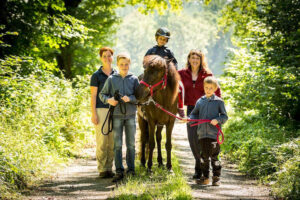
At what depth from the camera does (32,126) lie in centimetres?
625

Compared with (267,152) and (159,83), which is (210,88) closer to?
(159,83)

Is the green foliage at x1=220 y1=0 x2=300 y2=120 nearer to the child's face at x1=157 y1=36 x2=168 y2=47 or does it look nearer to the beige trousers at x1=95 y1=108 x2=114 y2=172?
the child's face at x1=157 y1=36 x2=168 y2=47

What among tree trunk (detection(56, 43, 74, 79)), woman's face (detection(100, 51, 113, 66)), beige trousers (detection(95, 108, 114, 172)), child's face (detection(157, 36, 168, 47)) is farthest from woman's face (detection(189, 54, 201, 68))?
tree trunk (detection(56, 43, 74, 79))

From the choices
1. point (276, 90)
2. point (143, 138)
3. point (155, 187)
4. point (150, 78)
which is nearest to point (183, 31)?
point (276, 90)

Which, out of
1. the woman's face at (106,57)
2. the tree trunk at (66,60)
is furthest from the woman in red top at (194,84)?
the tree trunk at (66,60)

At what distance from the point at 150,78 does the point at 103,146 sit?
167 cm

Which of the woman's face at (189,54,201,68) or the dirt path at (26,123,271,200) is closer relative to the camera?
the dirt path at (26,123,271,200)

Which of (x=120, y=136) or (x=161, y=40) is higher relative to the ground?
(x=161, y=40)

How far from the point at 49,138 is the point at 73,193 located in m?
2.40

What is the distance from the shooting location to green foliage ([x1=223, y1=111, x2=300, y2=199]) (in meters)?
4.41

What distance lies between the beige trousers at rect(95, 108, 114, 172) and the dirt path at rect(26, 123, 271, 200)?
0.28 metres

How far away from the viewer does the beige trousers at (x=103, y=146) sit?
18.6 feet

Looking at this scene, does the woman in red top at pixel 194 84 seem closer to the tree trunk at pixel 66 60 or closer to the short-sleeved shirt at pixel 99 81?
the short-sleeved shirt at pixel 99 81

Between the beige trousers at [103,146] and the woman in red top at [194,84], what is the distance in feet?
4.80
